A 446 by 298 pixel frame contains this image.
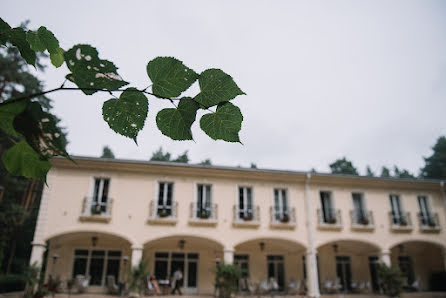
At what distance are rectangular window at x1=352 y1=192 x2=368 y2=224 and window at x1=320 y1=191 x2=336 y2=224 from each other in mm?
1174

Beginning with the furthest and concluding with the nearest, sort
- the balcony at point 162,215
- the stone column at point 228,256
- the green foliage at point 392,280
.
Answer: the green foliage at point 392,280
the stone column at point 228,256
the balcony at point 162,215

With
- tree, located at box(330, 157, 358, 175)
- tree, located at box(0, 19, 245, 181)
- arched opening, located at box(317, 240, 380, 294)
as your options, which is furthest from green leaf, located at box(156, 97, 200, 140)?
tree, located at box(330, 157, 358, 175)

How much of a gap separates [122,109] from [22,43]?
378 mm

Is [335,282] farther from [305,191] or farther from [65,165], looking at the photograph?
[65,165]

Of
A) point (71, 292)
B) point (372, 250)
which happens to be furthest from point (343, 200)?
point (71, 292)

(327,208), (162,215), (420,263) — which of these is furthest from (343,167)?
(162,215)

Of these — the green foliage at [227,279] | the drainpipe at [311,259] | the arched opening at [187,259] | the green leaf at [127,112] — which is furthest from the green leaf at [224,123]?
the drainpipe at [311,259]

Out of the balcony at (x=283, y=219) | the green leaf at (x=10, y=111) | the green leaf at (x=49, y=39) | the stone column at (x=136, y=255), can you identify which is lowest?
the green leaf at (x=10, y=111)

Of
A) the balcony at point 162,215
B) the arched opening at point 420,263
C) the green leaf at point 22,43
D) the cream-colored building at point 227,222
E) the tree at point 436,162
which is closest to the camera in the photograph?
the green leaf at point 22,43

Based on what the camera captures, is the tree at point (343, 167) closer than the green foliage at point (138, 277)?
No

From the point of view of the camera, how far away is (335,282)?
680 inches

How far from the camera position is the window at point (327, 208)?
53.7 ft

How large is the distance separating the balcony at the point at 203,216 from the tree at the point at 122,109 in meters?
14.7

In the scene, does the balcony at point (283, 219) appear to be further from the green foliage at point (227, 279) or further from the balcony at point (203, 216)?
the green foliage at point (227, 279)
